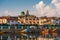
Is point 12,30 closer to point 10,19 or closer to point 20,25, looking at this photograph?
point 20,25

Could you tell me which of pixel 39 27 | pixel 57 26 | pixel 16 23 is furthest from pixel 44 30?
pixel 16 23

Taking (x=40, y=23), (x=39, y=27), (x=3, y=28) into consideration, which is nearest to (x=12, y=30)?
(x=3, y=28)

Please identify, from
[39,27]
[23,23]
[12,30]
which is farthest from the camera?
[23,23]

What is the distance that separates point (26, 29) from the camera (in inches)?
756

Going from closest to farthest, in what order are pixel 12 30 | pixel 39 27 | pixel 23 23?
1. pixel 12 30
2. pixel 39 27
3. pixel 23 23

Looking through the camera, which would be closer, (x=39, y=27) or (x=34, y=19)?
(x=39, y=27)

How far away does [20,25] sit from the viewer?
20656 mm

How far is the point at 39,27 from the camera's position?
2023 centimetres

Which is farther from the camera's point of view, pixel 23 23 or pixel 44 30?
pixel 23 23

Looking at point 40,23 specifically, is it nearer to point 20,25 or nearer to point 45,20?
point 45,20

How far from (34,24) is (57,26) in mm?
2337

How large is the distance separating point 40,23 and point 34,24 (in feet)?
2.77

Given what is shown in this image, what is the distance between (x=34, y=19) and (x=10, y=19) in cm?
253

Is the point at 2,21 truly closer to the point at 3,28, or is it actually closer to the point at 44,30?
the point at 3,28
